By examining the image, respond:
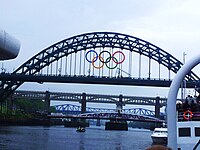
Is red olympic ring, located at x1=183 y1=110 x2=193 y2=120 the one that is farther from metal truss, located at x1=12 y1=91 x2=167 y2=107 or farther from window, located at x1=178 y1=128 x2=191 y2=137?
metal truss, located at x1=12 y1=91 x2=167 y2=107

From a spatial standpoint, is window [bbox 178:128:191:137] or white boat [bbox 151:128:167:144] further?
white boat [bbox 151:128:167:144]

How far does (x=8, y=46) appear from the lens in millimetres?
3906

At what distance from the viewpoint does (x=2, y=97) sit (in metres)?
83.5

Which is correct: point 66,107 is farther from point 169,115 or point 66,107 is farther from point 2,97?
point 169,115

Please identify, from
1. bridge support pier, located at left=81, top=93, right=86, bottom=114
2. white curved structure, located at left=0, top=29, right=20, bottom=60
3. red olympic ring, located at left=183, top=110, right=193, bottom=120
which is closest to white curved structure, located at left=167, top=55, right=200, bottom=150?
red olympic ring, located at left=183, top=110, right=193, bottom=120

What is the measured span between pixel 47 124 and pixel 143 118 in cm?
3044

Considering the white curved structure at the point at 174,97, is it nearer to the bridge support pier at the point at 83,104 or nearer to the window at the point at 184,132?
the window at the point at 184,132

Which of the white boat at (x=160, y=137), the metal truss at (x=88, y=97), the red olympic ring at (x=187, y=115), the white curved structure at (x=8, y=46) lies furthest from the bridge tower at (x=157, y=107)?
the white curved structure at (x=8, y=46)

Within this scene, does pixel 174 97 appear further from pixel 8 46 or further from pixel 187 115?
pixel 8 46

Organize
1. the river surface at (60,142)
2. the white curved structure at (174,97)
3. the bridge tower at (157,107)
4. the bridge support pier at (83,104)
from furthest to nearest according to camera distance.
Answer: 1. the bridge support pier at (83,104)
2. the bridge tower at (157,107)
3. the river surface at (60,142)
4. the white curved structure at (174,97)

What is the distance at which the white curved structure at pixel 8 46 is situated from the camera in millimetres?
3818

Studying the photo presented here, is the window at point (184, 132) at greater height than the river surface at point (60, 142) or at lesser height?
greater

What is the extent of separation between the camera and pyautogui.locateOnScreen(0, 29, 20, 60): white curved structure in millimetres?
3818

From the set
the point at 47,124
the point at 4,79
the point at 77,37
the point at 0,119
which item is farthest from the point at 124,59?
the point at 47,124
